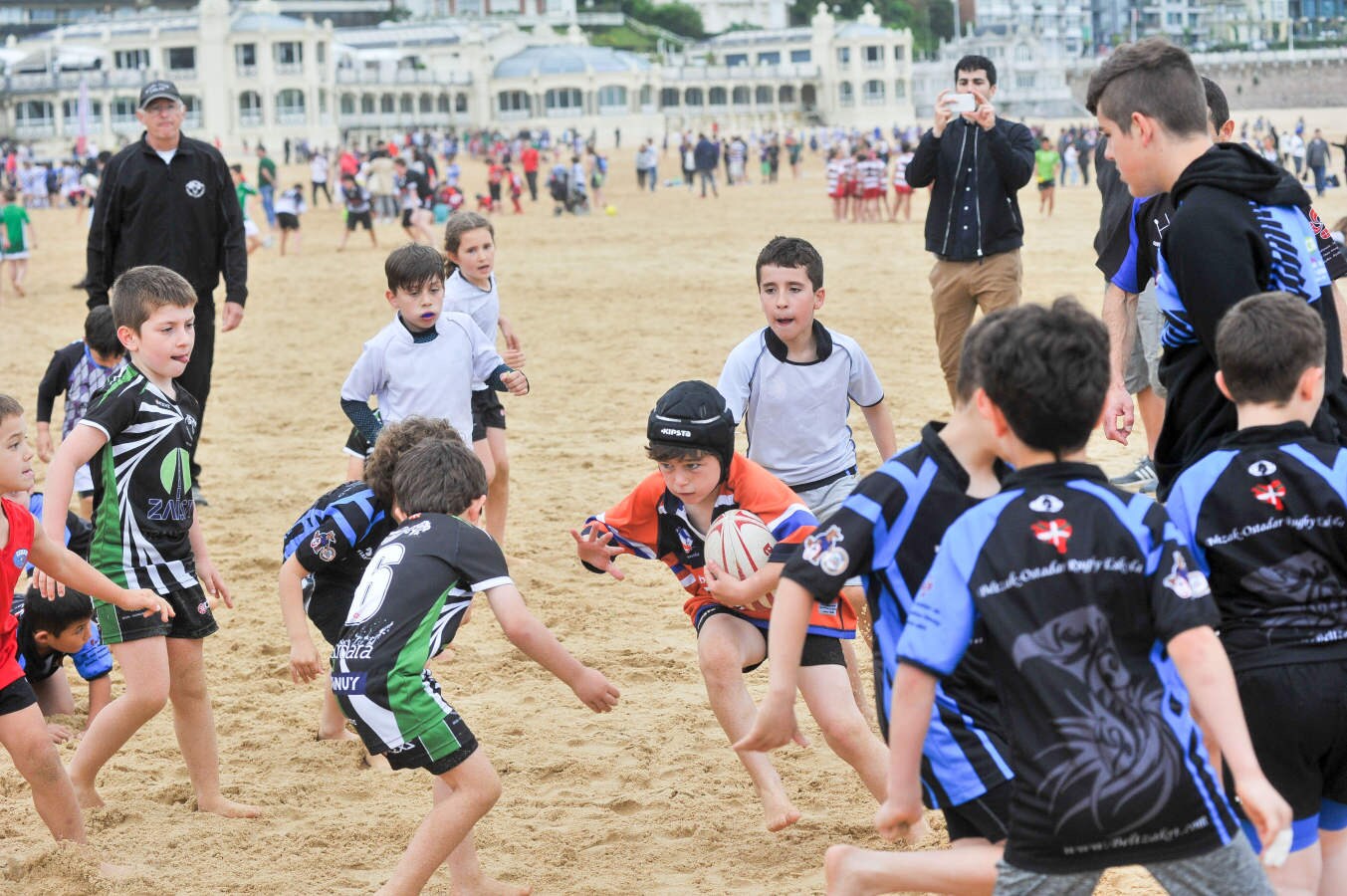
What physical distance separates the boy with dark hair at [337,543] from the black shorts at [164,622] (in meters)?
0.35

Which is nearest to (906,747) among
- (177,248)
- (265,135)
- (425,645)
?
(425,645)

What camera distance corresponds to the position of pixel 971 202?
9.43 meters

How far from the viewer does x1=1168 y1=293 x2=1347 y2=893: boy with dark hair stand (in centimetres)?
340

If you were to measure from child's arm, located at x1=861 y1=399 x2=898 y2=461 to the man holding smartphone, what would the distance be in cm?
356

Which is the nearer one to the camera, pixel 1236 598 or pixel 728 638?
pixel 1236 598

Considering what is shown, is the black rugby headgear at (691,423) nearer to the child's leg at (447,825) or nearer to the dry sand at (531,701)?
the child's leg at (447,825)

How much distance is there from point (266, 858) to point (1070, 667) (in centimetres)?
311

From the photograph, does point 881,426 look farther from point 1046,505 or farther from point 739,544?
point 1046,505

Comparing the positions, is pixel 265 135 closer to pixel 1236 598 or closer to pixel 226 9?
pixel 226 9

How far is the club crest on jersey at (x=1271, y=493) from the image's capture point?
3.41 metres

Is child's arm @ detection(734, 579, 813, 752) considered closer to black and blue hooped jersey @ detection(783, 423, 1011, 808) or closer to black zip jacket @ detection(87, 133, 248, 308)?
black and blue hooped jersey @ detection(783, 423, 1011, 808)

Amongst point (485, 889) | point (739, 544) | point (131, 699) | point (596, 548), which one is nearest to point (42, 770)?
point (131, 699)

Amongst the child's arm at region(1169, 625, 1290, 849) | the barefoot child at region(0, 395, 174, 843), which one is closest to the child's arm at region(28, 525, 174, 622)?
the barefoot child at region(0, 395, 174, 843)

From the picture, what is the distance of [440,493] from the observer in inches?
174
